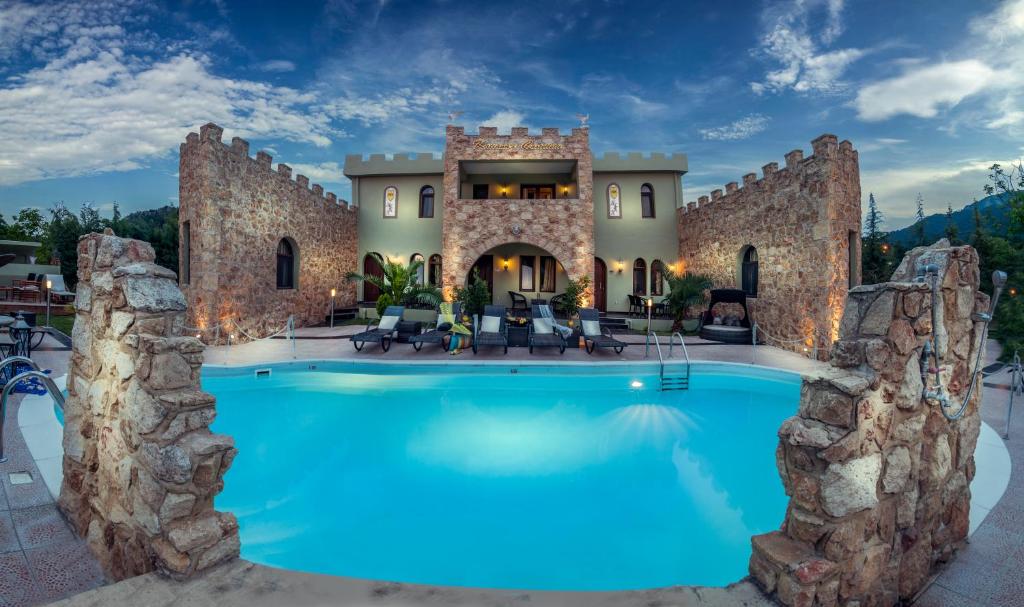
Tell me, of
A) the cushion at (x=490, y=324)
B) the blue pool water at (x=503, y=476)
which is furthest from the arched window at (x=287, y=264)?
the cushion at (x=490, y=324)

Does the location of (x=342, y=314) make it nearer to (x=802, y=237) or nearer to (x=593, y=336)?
(x=593, y=336)

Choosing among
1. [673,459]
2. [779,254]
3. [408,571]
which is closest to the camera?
[408,571]

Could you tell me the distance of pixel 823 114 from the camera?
53.7ft

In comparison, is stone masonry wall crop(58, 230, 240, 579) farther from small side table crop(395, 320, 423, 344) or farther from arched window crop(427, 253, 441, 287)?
arched window crop(427, 253, 441, 287)

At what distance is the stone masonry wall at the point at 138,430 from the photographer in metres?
2.16

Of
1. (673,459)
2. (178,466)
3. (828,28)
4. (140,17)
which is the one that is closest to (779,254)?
(828,28)

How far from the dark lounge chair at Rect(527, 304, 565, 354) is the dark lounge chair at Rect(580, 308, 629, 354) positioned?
720mm

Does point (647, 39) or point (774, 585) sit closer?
point (774, 585)

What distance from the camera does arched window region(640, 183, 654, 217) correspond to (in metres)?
18.5

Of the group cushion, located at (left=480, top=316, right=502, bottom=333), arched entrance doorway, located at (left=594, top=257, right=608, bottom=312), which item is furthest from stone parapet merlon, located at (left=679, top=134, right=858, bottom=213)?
cushion, located at (left=480, top=316, right=502, bottom=333)

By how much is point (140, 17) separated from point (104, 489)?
13.0 m

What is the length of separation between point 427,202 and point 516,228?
5.66 meters

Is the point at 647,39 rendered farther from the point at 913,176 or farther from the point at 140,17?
the point at 140,17

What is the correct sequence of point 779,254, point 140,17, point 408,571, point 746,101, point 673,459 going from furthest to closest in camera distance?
point 746,101, point 779,254, point 140,17, point 673,459, point 408,571
